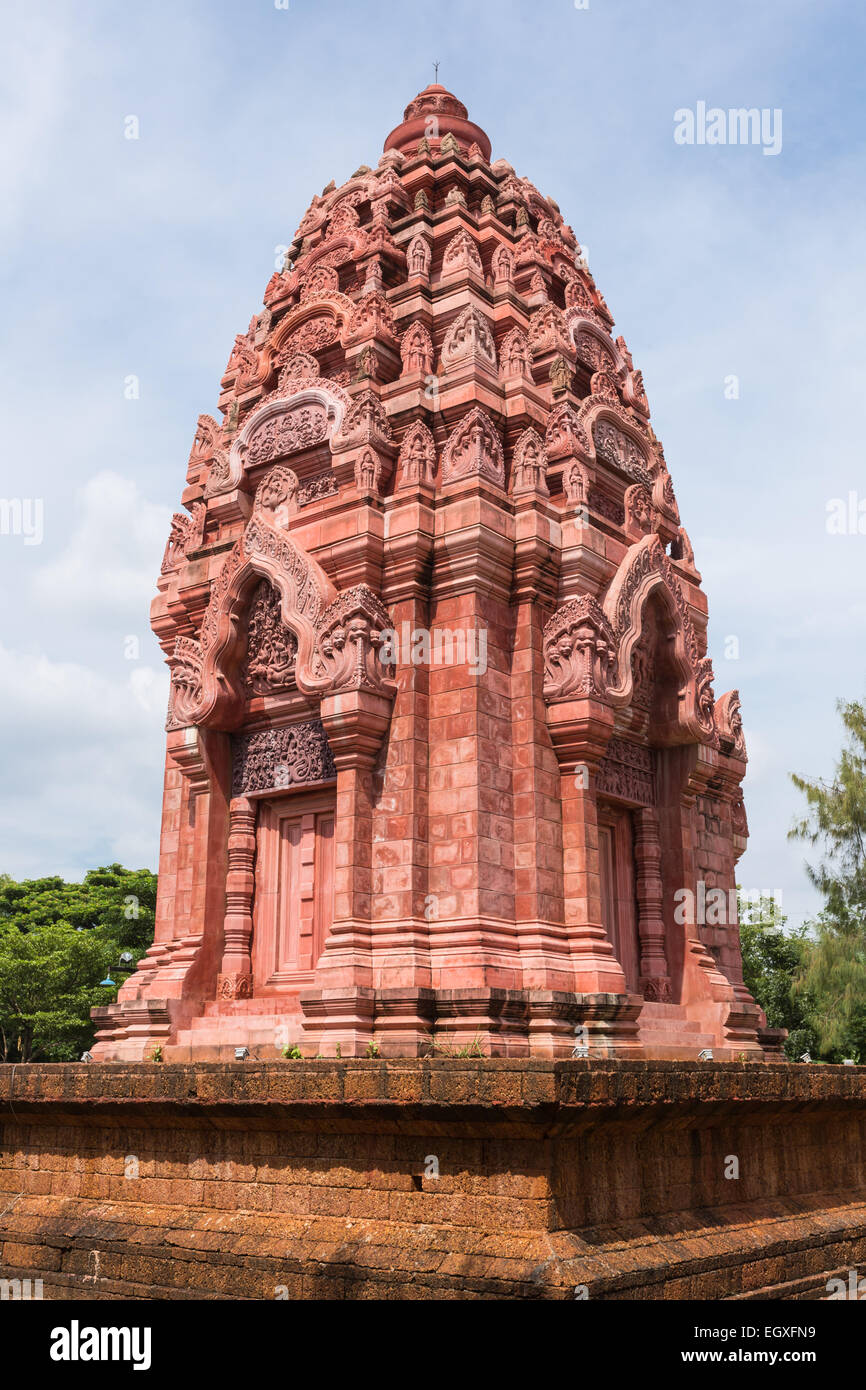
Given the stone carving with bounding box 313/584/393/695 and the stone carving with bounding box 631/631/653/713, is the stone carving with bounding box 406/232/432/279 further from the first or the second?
the stone carving with bounding box 631/631/653/713

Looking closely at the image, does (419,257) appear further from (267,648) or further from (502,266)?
(267,648)

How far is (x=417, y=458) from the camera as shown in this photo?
1234 cm

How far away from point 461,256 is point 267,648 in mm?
5710

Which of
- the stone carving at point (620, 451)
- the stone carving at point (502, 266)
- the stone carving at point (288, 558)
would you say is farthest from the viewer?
the stone carving at point (502, 266)

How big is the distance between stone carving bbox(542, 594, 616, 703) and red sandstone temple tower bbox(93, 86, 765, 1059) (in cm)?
3

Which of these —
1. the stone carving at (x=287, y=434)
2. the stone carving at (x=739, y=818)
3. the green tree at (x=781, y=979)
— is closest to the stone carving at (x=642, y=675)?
the stone carving at (x=739, y=818)

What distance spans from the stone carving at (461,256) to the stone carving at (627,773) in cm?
628

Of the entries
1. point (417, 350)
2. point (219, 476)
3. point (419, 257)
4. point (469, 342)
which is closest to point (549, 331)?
point (469, 342)

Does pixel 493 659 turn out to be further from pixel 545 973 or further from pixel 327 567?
pixel 545 973

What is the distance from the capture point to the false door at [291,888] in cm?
1178

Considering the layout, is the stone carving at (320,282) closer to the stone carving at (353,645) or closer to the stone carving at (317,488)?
the stone carving at (317,488)
